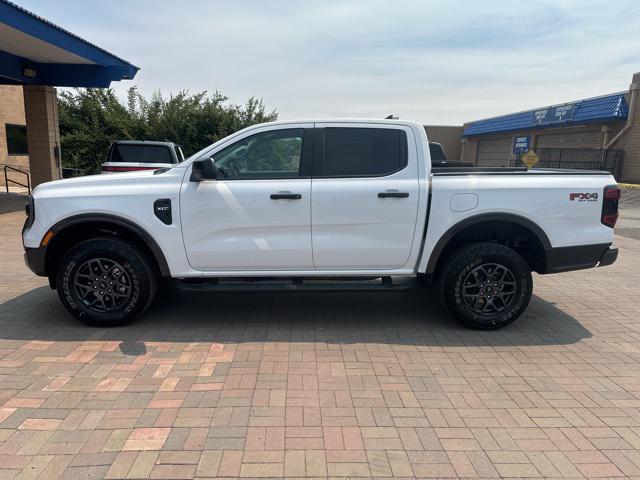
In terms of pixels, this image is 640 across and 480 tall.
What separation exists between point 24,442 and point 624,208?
18.3m

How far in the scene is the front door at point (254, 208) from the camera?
14.2 feet

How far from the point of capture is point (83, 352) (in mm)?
3988

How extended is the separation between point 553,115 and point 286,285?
27.1 metres

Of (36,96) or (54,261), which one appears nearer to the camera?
(54,261)

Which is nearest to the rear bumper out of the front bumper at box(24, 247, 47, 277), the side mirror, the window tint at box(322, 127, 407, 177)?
the window tint at box(322, 127, 407, 177)

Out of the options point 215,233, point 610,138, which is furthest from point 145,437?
point 610,138

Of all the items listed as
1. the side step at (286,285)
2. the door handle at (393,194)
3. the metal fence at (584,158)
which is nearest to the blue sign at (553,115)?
the metal fence at (584,158)

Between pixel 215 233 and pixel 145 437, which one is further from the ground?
pixel 215 233

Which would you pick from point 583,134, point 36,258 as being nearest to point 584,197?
point 36,258

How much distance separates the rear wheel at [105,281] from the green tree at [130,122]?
54.1 feet

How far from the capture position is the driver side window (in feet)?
14.5

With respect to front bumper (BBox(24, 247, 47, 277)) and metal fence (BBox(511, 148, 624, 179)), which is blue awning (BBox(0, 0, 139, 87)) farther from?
metal fence (BBox(511, 148, 624, 179))

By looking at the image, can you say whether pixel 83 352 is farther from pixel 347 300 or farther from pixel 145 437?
pixel 347 300

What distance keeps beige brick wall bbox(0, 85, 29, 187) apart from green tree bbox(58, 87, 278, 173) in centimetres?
145
